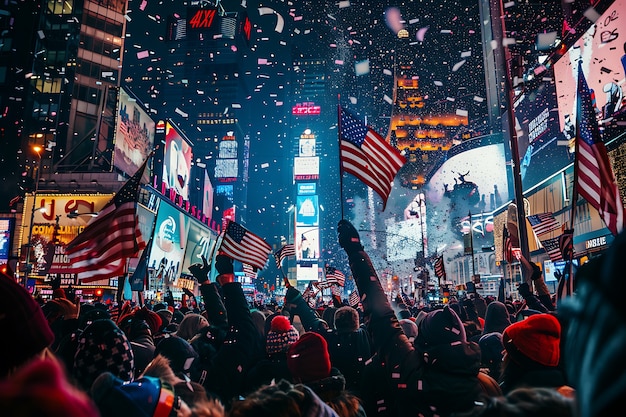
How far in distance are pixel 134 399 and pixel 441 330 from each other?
2124 millimetres

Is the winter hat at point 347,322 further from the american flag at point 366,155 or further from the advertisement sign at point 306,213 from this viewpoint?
the advertisement sign at point 306,213

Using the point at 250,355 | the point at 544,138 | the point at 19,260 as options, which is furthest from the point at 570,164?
the point at 19,260

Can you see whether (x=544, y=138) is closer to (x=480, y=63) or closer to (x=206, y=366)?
(x=206, y=366)

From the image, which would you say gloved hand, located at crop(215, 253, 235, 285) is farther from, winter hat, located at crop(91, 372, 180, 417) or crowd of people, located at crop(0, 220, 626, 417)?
winter hat, located at crop(91, 372, 180, 417)

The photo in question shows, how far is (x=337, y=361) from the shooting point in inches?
209

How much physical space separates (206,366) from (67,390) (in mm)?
4260

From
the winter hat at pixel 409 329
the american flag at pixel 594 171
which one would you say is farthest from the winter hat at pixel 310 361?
the american flag at pixel 594 171

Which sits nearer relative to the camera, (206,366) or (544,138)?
(206,366)

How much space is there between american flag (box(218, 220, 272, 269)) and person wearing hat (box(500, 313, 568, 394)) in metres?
9.95

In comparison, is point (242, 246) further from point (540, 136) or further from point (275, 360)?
point (540, 136)

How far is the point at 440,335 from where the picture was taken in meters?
3.30

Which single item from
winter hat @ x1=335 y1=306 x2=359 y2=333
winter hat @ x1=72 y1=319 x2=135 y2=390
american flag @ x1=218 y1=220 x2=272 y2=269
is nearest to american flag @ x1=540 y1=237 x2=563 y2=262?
american flag @ x1=218 y1=220 x2=272 y2=269

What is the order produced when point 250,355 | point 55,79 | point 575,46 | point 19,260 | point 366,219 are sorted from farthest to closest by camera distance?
point 366,219, point 55,79, point 19,260, point 575,46, point 250,355

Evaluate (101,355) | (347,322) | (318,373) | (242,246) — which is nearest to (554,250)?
(242,246)
